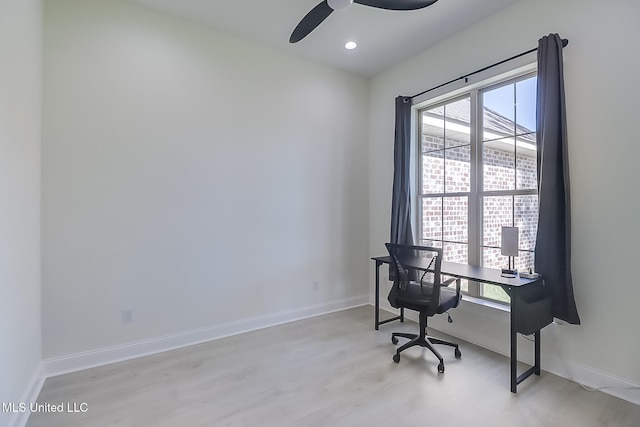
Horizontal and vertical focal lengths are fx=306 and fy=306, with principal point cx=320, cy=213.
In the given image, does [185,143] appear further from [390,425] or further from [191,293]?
[390,425]

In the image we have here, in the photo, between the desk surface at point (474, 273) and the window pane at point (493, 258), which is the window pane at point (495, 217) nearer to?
the window pane at point (493, 258)

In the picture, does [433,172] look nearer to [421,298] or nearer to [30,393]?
[421,298]

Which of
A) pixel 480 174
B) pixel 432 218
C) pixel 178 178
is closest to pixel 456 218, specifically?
pixel 432 218

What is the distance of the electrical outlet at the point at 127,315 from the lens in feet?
8.61

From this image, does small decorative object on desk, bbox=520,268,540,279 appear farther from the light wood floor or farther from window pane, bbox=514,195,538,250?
the light wood floor

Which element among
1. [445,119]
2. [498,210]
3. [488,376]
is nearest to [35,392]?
[488,376]

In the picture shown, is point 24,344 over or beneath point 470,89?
beneath

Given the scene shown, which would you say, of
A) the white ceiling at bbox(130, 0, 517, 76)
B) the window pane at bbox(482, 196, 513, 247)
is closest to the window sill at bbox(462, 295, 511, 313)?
the window pane at bbox(482, 196, 513, 247)

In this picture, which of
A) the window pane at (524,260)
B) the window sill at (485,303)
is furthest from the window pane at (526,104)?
the window sill at (485,303)

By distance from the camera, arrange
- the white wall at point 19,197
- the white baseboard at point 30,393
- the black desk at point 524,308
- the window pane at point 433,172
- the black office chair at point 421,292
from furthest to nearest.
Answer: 1. the window pane at point 433,172
2. the black office chair at point 421,292
3. the black desk at point 524,308
4. the white baseboard at point 30,393
5. the white wall at point 19,197

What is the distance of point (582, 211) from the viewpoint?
A: 88.6 inches

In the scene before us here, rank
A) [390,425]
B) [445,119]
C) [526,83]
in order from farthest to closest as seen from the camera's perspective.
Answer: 1. [445,119]
2. [526,83]
3. [390,425]

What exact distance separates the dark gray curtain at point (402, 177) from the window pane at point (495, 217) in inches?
30.8

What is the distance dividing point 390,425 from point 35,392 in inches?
92.8
